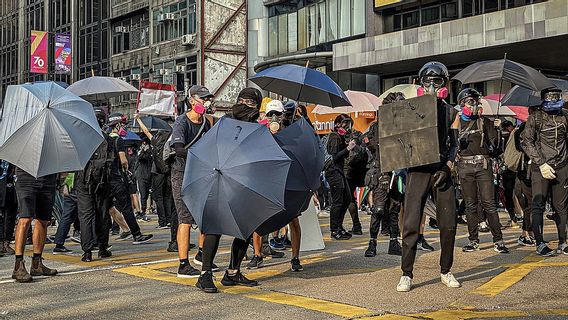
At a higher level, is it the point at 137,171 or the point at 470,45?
the point at 470,45

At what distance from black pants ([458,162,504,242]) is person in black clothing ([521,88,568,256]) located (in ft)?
1.60

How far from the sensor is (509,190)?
46.7 ft

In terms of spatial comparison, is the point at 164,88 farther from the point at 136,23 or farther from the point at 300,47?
the point at 136,23

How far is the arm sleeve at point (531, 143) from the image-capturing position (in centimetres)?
962

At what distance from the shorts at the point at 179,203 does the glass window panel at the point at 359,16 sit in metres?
27.0

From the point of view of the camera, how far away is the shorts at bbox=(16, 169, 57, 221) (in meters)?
8.29

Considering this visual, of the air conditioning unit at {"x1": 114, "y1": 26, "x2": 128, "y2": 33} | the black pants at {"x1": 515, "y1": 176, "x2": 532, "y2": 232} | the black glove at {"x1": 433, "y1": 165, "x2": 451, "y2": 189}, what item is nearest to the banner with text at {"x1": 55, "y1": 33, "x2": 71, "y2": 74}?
the air conditioning unit at {"x1": 114, "y1": 26, "x2": 128, "y2": 33}

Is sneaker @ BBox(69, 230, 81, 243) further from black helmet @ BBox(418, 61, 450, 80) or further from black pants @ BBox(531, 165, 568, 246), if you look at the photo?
black helmet @ BBox(418, 61, 450, 80)

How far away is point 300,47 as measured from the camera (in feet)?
128

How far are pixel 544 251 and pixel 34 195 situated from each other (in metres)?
5.72

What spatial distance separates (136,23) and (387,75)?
892 inches

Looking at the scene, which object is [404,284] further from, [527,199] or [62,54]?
[62,54]

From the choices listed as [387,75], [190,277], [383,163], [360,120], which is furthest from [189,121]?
[387,75]

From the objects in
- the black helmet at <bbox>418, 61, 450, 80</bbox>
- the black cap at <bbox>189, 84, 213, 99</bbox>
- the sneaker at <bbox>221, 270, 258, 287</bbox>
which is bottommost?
the sneaker at <bbox>221, 270, 258, 287</bbox>
